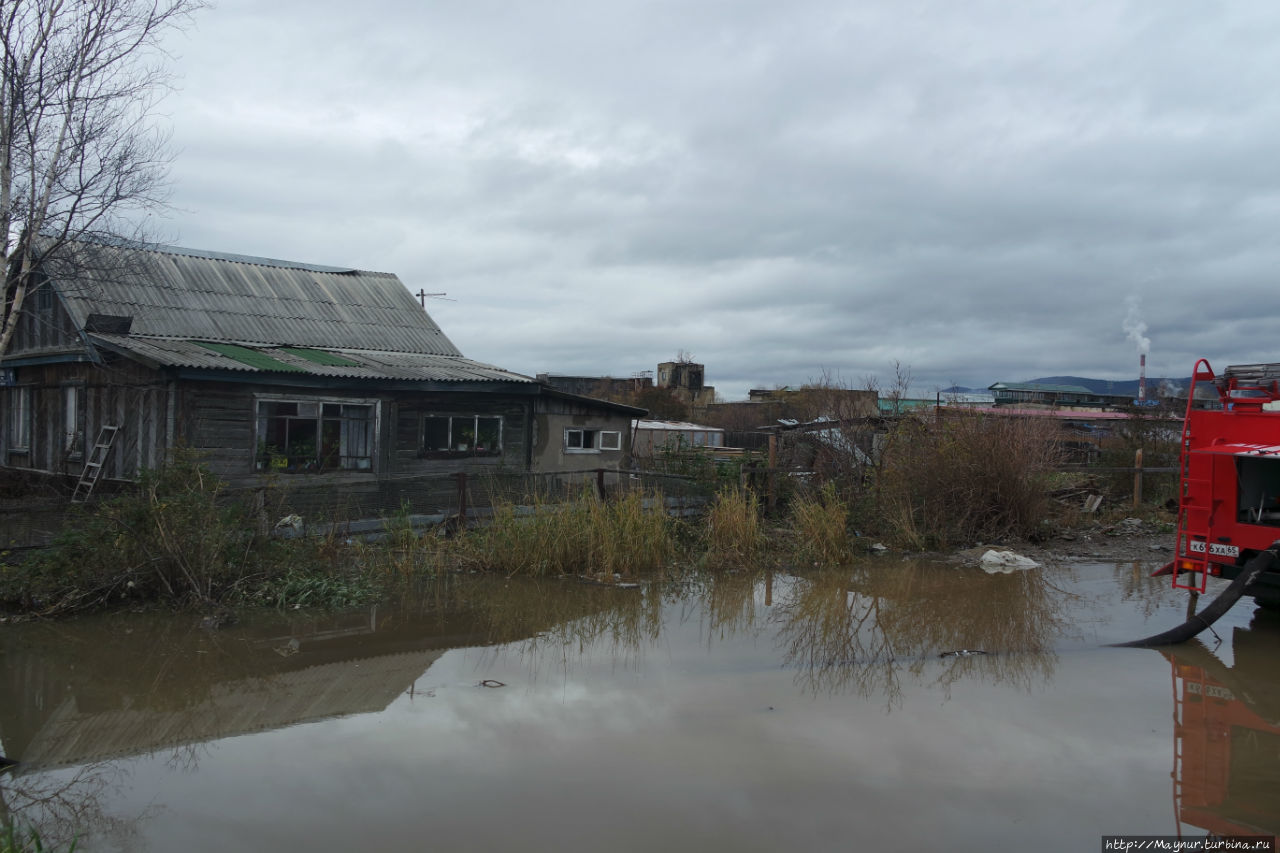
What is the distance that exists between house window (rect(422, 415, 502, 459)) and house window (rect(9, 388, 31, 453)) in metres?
8.12

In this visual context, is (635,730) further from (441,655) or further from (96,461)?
(96,461)

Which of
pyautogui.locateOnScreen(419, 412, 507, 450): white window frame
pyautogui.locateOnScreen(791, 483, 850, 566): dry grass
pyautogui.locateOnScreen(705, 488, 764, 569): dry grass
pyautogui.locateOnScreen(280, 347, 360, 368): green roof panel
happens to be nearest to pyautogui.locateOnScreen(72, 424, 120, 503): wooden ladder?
pyautogui.locateOnScreen(280, 347, 360, 368): green roof panel

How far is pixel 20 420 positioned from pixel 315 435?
7.48 meters

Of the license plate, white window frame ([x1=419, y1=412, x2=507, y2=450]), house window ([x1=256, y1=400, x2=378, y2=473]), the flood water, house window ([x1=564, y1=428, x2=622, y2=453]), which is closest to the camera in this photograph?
the flood water

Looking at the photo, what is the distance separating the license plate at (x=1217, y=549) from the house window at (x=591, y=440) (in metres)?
11.5

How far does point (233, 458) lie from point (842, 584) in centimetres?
942

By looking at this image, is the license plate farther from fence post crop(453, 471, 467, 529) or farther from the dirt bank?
fence post crop(453, 471, 467, 529)

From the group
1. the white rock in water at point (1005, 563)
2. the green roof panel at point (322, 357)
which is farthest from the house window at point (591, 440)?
the white rock in water at point (1005, 563)

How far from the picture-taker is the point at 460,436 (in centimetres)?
1608

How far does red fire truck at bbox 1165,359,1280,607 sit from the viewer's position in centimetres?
809

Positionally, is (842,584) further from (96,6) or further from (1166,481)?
(96,6)

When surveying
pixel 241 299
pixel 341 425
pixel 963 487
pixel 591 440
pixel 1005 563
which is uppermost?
pixel 241 299

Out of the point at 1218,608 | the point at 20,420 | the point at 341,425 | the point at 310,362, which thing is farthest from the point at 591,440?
the point at 1218,608

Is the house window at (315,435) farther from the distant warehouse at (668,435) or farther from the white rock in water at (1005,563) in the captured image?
the distant warehouse at (668,435)
